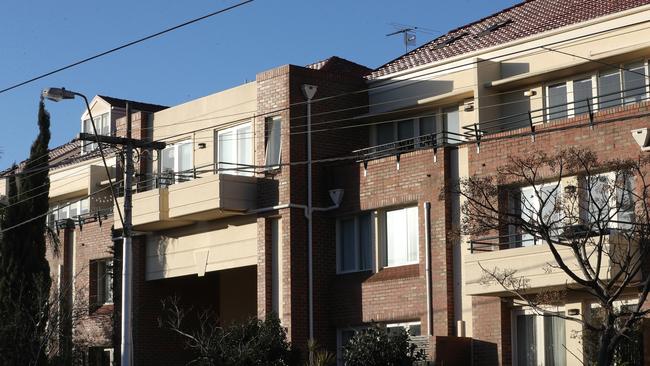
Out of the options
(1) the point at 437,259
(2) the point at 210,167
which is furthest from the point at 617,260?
(2) the point at 210,167

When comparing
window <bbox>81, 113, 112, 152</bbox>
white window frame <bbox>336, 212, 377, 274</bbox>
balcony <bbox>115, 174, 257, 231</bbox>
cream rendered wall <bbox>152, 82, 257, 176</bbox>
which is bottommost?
white window frame <bbox>336, 212, 377, 274</bbox>

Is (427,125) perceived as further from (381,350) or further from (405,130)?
(381,350)

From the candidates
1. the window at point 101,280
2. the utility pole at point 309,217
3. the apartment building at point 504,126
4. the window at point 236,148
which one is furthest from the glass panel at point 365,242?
the window at point 101,280

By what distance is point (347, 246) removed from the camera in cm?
3328

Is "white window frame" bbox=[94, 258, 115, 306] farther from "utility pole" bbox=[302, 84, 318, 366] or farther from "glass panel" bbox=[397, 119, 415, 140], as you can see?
"glass panel" bbox=[397, 119, 415, 140]

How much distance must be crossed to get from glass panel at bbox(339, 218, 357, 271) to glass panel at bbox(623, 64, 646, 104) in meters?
7.92

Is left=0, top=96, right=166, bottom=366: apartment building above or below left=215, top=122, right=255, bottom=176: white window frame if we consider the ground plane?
below

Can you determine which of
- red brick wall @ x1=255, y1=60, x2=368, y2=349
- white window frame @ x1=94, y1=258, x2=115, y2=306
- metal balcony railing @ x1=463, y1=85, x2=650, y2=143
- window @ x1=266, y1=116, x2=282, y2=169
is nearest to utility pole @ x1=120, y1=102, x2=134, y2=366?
red brick wall @ x1=255, y1=60, x2=368, y2=349

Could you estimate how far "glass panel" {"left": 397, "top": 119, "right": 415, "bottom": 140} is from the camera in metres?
34.2

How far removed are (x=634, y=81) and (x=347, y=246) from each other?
8.66 meters

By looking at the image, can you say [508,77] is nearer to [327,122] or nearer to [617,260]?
[327,122]

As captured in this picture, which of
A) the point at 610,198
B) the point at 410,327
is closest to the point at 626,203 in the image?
the point at 610,198

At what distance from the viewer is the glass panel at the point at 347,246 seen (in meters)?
33.1

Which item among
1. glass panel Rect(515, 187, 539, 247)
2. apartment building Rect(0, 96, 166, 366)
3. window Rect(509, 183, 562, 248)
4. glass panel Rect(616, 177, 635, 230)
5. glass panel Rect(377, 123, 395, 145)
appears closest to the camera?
glass panel Rect(616, 177, 635, 230)
